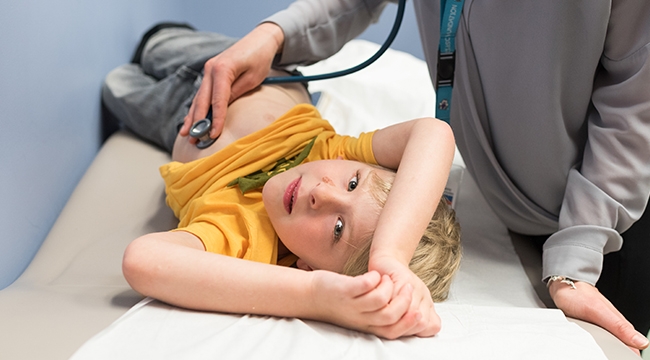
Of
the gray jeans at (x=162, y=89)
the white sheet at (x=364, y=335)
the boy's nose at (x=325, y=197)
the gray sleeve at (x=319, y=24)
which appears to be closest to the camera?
the white sheet at (x=364, y=335)

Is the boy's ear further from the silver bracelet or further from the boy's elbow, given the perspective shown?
the silver bracelet

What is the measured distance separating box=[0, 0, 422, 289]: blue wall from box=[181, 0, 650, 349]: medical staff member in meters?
0.29

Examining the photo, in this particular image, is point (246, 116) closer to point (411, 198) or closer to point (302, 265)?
point (302, 265)

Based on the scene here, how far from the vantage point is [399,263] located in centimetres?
74

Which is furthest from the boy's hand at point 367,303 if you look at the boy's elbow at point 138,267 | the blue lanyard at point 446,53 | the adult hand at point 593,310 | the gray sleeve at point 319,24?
the gray sleeve at point 319,24

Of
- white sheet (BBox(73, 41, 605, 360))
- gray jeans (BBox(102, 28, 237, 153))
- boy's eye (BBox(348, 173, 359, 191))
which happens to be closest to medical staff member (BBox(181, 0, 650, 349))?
white sheet (BBox(73, 41, 605, 360))

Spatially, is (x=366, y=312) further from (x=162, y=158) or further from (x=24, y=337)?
(x=162, y=158)

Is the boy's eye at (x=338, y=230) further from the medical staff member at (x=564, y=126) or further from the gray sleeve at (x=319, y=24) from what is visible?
the gray sleeve at (x=319, y=24)

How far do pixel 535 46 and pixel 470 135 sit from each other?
250 mm

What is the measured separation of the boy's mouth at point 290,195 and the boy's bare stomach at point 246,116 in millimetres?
278

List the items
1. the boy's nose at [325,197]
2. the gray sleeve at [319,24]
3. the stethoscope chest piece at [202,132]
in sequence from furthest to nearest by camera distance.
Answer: the gray sleeve at [319,24], the stethoscope chest piece at [202,132], the boy's nose at [325,197]

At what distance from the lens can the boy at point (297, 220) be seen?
0.73 m

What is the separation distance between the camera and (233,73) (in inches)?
47.2

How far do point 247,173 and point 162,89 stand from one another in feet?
1.64
